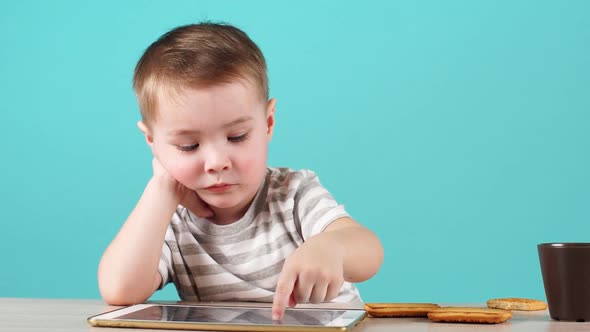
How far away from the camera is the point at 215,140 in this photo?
115 centimetres

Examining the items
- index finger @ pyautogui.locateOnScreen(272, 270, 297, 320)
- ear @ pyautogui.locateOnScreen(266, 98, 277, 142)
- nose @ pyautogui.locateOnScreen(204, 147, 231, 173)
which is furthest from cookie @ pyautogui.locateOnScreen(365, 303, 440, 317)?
ear @ pyautogui.locateOnScreen(266, 98, 277, 142)

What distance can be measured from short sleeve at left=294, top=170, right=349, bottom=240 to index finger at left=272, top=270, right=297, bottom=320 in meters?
0.43

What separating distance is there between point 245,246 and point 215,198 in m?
0.14

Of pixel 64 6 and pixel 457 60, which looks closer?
pixel 457 60

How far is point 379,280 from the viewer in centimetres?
300

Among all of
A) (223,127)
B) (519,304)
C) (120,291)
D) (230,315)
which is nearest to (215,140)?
(223,127)

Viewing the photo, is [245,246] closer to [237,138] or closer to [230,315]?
[237,138]

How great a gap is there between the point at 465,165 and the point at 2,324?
222 cm

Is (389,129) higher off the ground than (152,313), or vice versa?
(389,129)

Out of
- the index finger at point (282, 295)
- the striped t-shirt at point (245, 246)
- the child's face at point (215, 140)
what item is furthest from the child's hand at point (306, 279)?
the striped t-shirt at point (245, 246)

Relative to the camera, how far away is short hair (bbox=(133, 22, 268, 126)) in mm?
1182

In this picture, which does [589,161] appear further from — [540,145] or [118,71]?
[118,71]

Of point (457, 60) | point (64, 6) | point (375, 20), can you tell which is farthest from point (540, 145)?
point (64, 6)

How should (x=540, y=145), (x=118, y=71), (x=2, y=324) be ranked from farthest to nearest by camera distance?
1. (x=118, y=71)
2. (x=540, y=145)
3. (x=2, y=324)
